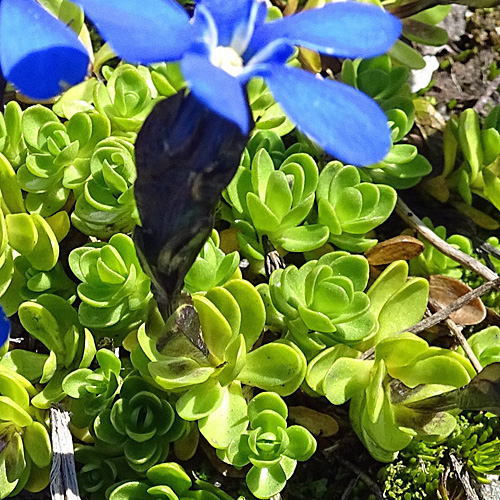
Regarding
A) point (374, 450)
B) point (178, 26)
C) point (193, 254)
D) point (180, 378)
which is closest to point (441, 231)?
point (374, 450)

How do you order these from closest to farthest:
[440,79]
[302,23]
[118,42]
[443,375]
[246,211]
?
[118,42]
[302,23]
[443,375]
[246,211]
[440,79]

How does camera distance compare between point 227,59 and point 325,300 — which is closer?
point 227,59

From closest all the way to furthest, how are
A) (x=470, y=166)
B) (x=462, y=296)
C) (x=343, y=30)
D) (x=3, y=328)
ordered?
(x=343, y=30)
(x=3, y=328)
(x=462, y=296)
(x=470, y=166)

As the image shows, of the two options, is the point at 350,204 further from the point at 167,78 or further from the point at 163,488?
the point at 163,488

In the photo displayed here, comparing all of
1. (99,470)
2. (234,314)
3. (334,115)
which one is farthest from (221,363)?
(334,115)

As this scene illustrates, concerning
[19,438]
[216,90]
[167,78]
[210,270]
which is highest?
[216,90]

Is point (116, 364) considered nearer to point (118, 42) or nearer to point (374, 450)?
point (374, 450)
